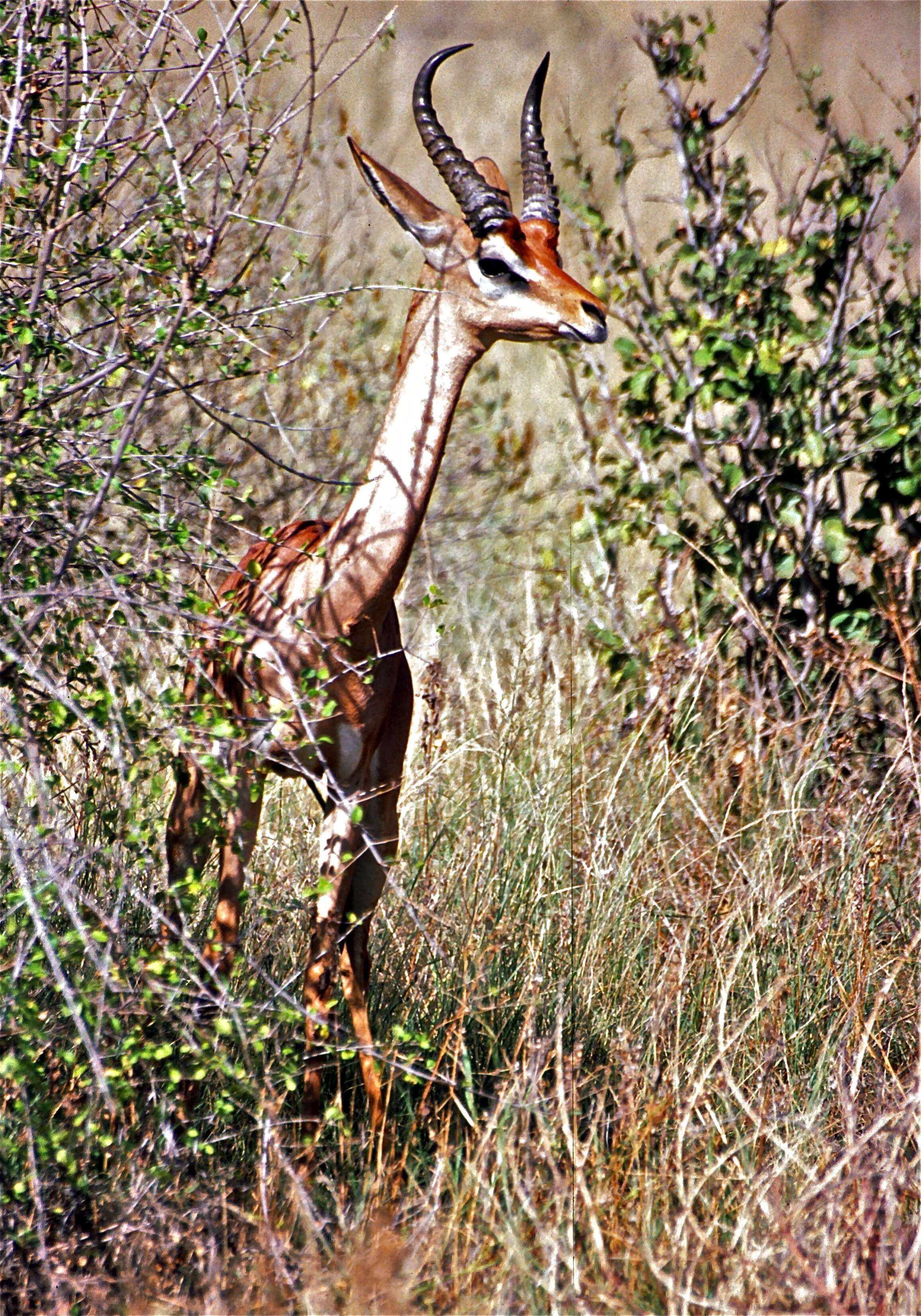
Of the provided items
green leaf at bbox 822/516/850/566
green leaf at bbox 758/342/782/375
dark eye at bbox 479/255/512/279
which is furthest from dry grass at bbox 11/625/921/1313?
dark eye at bbox 479/255/512/279

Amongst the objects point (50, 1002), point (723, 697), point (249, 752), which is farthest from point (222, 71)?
point (723, 697)

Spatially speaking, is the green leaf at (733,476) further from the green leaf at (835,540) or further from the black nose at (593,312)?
the black nose at (593,312)

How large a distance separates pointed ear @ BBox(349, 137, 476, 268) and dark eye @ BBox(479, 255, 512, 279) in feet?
0.17

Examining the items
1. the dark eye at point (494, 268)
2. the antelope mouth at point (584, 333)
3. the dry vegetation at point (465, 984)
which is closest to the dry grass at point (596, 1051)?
the dry vegetation at point (465, 984)

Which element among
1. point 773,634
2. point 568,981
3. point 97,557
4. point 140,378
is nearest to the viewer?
point 97,557

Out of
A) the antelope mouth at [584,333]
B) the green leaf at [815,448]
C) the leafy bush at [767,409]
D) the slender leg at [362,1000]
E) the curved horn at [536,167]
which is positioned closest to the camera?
the antelope mouth at [584,333]

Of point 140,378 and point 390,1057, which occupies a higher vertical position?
point 140,378

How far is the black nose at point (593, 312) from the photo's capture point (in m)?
3.45

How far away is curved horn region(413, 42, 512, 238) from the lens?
3.60m

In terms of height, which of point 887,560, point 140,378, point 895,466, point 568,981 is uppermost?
point 140,378

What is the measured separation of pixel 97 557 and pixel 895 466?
320cm

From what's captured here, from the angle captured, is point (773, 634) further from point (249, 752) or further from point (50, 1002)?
point (50, 1002)

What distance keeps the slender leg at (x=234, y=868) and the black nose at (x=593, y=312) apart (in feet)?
4.43

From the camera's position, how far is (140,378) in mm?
4414
